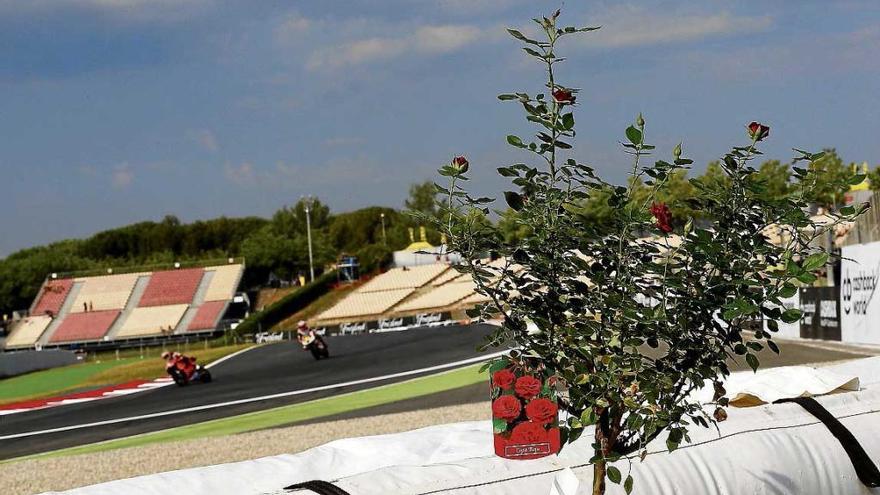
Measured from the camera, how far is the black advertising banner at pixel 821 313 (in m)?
23.9

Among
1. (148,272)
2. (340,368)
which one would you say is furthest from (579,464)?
(148,272)

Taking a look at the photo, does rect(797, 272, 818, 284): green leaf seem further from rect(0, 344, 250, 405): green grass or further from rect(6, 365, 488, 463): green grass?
rect(0, 344, 250, 405): green grass

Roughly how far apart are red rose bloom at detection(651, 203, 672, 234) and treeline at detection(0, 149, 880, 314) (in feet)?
236

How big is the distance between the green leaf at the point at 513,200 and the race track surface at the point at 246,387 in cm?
1647

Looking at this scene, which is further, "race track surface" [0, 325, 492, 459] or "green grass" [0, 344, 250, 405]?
"green grass" [0, 344, 250, 405]

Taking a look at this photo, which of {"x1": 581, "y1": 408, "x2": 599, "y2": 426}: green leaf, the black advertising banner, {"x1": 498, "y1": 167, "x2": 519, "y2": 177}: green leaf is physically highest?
{"x1": 498, "y1": 167, "x2": 519, "y2": 177}: green leaf

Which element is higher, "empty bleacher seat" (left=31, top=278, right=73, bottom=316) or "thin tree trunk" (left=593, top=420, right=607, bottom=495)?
"thin tree trunk" (left=593, top=420, right=607, bottom=495)

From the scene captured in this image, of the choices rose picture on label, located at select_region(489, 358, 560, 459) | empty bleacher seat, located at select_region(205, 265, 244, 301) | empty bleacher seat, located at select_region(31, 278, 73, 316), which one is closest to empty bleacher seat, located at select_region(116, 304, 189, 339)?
empty bleacher seat, located at select_region(205, 265, 244, 301)

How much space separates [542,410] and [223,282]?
9013 cm

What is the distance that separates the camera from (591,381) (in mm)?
3645

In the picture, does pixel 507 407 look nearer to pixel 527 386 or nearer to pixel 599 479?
pixel 527 386

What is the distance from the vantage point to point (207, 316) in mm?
84375

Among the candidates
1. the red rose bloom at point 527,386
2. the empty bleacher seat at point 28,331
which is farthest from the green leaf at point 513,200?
the empty bleacher seat at point 28,331

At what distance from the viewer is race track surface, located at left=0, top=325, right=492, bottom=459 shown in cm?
2008
